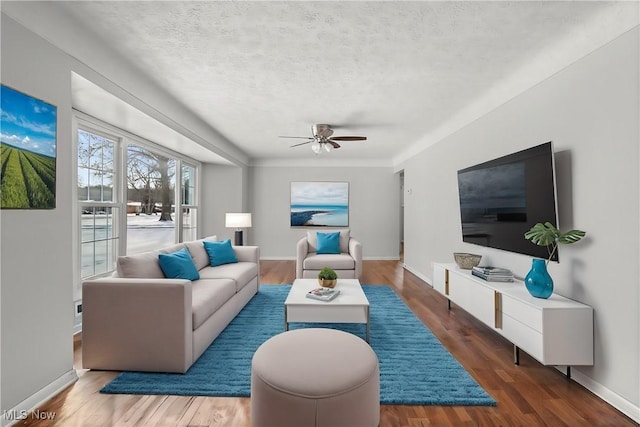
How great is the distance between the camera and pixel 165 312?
210cm

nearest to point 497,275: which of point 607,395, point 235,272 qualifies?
point 607,395

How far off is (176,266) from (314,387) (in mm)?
2038

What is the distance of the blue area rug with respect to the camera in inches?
73.5

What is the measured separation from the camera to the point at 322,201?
6832 millimetres

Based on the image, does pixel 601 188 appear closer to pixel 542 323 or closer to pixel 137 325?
pixel 542 323

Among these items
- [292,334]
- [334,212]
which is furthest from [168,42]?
[334,212]

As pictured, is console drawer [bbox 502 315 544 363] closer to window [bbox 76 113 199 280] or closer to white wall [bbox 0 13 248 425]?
white wall [bbox 0 13 248 425]

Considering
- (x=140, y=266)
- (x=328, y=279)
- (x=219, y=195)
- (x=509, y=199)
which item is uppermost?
(x=219, y=195)

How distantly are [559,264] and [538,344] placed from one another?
66 centimetres

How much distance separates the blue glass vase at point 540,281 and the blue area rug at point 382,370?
2.57ft

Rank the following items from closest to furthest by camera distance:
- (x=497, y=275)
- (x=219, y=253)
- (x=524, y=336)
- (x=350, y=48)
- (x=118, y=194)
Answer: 1. (x=524, y=336)
2. (x=350, y=48)
3. (x=497, y=275)
4. (x=118, y=194)
5. (x=219, y=253)

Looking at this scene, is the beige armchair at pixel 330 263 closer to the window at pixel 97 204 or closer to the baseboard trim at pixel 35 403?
the window at pixel 97 204

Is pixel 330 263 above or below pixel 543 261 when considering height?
below

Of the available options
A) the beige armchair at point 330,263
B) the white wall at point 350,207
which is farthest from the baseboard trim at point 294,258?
the beige armchair at point 330,263
